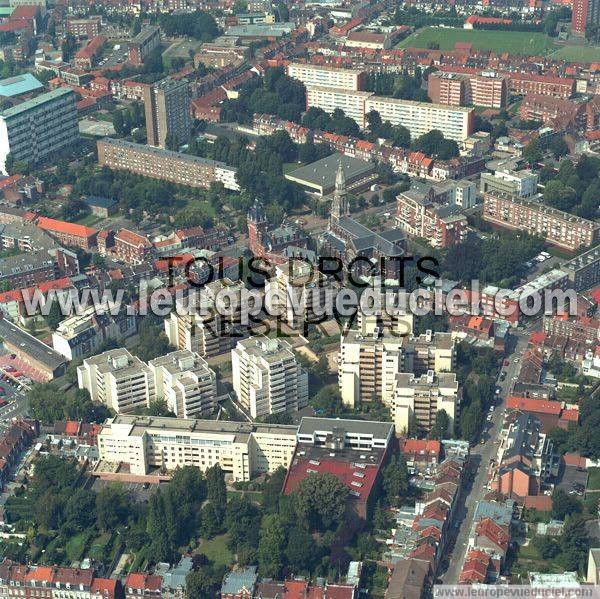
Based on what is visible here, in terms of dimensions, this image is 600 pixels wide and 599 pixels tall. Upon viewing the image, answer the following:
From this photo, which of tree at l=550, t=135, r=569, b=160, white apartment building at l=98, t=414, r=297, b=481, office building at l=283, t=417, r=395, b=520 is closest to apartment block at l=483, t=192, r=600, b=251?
tree at l=550, t=135, r=569, b=160

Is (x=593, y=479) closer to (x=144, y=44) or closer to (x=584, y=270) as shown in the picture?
(x=584, y=270)

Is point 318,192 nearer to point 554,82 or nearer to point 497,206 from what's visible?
point 497,206

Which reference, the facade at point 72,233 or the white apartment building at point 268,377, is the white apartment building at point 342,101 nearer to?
the facade at point 72,233

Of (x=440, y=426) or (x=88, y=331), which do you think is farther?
(x=88, y=331)

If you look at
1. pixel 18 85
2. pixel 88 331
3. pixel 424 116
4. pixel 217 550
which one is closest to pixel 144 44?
pixel 18 85

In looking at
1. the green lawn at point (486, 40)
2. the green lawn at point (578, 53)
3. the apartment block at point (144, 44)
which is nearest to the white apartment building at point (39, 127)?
the apartment block at point (144, 44)

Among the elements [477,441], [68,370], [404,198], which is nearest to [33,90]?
[404,198]

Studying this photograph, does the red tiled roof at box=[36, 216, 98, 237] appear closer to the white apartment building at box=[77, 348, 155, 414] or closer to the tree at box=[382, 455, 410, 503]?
the white apartment building at box=[77, 348, 155, 414]
